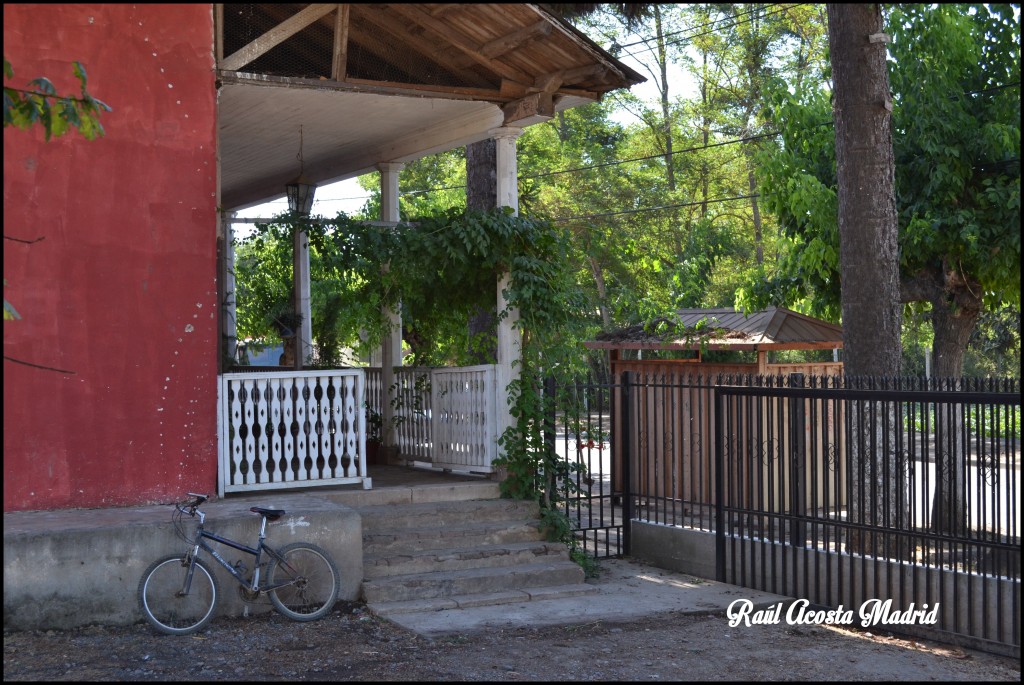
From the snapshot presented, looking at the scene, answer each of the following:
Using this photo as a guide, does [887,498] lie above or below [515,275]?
below

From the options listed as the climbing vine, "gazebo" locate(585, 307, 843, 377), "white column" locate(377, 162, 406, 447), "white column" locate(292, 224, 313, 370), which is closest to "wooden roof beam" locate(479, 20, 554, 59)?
the climbing vine

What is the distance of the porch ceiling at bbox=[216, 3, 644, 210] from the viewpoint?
354 inches

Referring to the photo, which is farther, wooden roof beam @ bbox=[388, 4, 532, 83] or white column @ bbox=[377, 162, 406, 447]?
white column @ bbox=[377, 162, 406, 447]

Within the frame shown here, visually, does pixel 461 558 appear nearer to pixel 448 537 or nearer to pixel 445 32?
pixel 448 537

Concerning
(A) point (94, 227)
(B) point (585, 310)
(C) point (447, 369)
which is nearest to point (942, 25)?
(B) point (585, 310)

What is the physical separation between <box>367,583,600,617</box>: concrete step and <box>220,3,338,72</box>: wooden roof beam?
448cm

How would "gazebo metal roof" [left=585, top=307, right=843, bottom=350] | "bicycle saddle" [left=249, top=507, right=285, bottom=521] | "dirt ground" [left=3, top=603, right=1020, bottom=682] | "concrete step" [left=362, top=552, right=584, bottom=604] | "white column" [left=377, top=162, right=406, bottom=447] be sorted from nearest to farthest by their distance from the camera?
"dirt ground" [left=3, top=603, right=1020, bottom=682], "bicycle saddle" [left=249, top=507, right=285, bottom=521], "concrete step" [left=362, top=552, right=584, bottom=604], "white column" [left=377, top=162, right=406, bottom=447], "gazebo metal roof" [left=585, top=307, right=843, bottom=350]

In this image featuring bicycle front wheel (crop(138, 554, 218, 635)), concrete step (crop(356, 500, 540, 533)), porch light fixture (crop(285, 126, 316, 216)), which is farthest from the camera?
porch light fixture (crop(285, 126, 316, 216))

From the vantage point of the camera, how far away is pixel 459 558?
28.5 ft

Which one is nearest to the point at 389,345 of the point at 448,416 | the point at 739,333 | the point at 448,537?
the point at 448,416

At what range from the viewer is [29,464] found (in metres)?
7.78

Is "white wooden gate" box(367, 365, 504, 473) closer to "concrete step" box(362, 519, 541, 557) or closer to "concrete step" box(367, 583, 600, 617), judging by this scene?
"concrete step" box(362, 519, 541, 557)

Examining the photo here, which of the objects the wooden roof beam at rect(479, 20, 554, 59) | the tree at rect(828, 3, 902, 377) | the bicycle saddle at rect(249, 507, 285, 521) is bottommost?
the bicycle saddle at rect(249, 507, 285, 521)

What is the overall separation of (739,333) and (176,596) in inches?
310
